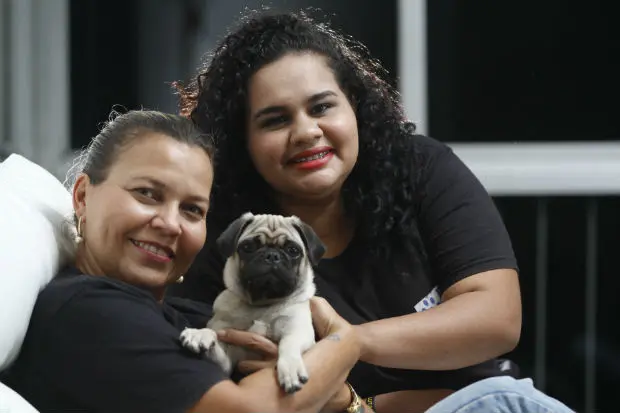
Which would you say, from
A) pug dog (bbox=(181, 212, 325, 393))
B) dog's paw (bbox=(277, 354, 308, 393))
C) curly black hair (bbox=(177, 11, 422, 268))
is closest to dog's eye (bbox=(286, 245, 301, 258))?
pug dog (bbox=(181, 212, 325, 393))

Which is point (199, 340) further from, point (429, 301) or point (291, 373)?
point (429, 301)

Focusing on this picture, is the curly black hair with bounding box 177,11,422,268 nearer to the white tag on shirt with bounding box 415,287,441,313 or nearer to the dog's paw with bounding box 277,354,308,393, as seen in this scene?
the white tag on shirt with bounding box 415,287,441,313

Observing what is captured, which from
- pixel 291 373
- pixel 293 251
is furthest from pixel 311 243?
pixel 291 373

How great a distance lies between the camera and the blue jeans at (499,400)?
0.98 m

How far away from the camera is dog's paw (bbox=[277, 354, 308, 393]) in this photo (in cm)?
90

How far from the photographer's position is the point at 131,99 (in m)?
2.09

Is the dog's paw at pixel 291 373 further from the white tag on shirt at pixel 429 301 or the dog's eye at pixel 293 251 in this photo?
the white tag on shirt at pixel 429 301

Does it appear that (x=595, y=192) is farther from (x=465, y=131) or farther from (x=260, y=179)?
(x=260, y=179)

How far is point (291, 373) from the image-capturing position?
0.91 meters

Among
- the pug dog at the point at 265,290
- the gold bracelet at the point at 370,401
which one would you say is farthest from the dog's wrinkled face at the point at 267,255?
the gold bracelet at the point at 370,401

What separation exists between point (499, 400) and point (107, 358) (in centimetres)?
42

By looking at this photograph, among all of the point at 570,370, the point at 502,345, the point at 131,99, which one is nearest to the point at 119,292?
the point at 502,345

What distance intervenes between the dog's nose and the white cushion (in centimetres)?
27

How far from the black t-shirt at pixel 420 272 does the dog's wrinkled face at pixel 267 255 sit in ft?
0.56
